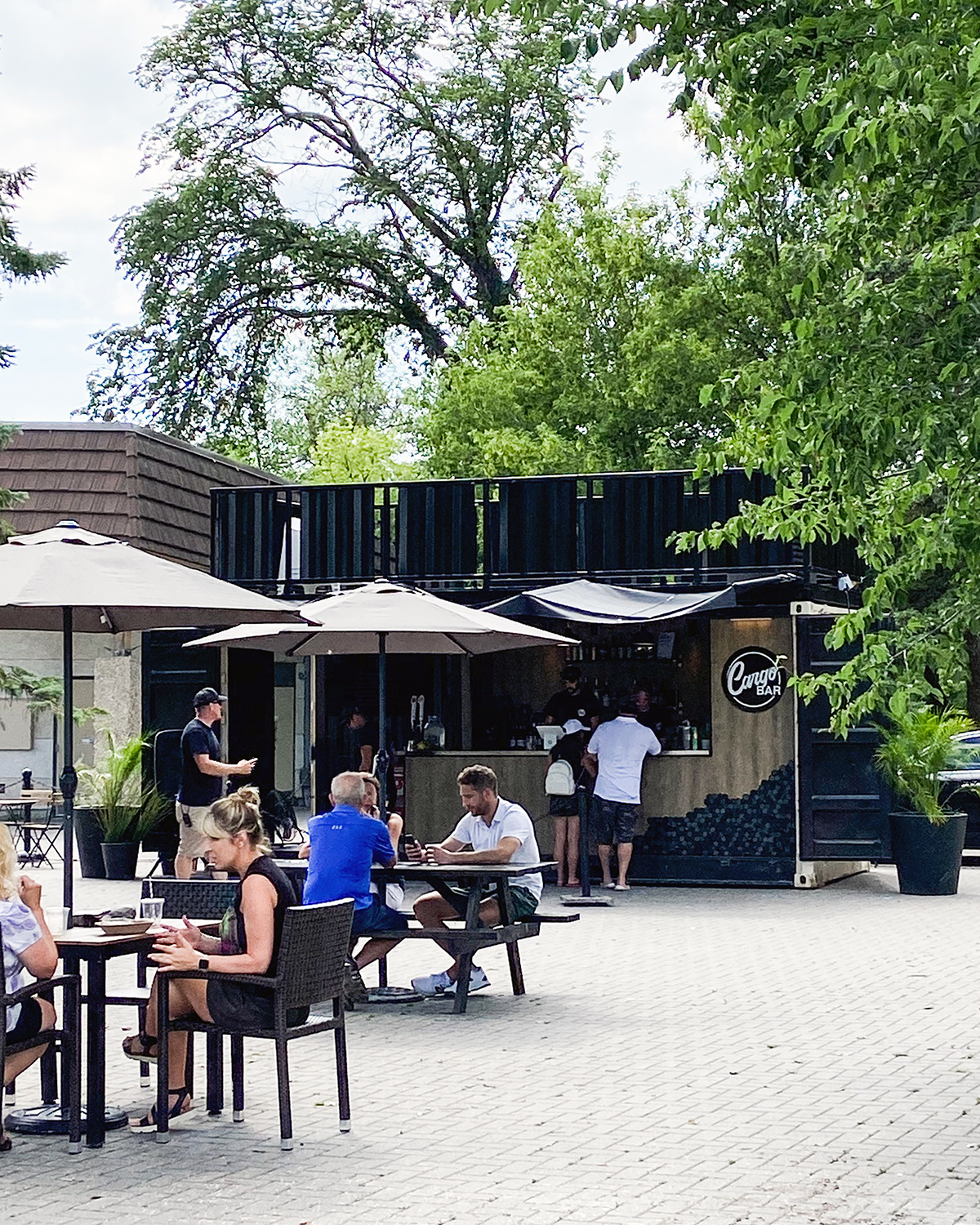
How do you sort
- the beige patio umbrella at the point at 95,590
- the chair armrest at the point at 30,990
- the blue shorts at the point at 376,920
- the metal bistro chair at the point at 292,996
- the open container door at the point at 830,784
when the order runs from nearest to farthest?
the chair armrest at the point at 30,990 < the metal bistro chair at the point at 292,996 < the beige patio umbrella at the point at 95,590 < the blue shorts at the point at 376,920 < the open container door at the point at 830,784

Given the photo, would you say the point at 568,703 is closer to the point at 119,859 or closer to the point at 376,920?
the point at 119,859

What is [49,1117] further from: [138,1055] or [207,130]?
[207,130]

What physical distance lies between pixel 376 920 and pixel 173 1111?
3.10 metres

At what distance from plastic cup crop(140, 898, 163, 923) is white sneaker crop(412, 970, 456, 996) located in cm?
364

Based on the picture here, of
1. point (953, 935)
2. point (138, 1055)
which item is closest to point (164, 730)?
point (953, 935)

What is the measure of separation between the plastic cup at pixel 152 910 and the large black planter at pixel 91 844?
34.9ft

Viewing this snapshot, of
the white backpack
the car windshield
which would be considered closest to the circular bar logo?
the car windshield

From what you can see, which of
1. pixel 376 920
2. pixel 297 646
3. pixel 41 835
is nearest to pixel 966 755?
pixel 297 646

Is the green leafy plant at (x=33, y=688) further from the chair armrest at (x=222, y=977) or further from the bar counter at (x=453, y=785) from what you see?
the chair armrest at (x=222, y=977)

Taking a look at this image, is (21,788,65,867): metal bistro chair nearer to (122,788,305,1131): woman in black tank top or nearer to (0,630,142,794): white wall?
(0,630,142,794): white wall

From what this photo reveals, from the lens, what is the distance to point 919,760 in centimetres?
1689

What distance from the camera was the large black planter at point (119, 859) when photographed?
18.0 meters

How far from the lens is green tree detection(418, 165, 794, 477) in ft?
99.9

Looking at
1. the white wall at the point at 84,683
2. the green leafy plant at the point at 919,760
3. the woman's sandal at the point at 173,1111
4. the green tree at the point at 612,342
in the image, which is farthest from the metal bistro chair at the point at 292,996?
the green tree at the point at 612,342
